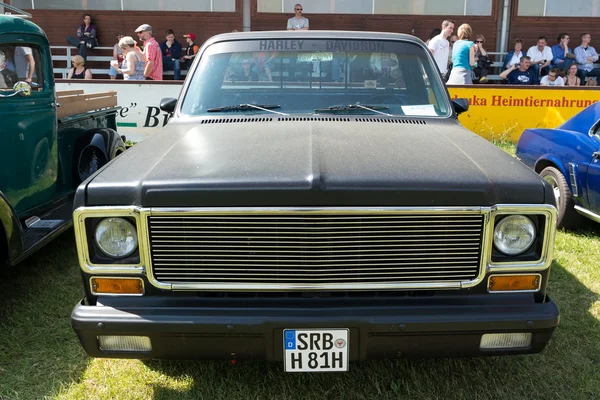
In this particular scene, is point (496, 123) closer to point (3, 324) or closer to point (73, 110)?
point (73, 110)

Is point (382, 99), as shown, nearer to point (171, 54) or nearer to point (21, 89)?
point (21, 89)

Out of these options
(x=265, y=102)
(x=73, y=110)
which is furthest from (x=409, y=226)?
(x=73, y=110)

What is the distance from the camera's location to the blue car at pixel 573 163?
16.2ft

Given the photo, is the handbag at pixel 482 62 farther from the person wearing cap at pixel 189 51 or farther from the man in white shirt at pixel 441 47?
the person wearing cap at pixel 189 51

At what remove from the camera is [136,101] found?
9.88 m

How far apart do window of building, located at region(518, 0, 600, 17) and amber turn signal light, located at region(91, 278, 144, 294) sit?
16246mm

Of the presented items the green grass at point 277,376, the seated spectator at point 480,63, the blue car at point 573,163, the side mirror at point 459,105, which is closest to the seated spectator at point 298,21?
the seated spectator at point 480,63

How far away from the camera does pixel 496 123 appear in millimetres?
10375

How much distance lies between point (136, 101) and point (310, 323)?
8262mm

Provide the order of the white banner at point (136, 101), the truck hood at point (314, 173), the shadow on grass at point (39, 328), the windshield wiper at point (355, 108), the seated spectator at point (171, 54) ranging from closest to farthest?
the truck hood at point (314, 173), the shadow on grass at point (39, 328), the windshield wiper at point (355, 108), the white banner at point (136, 101), the seated spectator at point (171, 54)

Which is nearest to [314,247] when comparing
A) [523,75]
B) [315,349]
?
[315,349]

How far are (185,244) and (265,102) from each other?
1503mm

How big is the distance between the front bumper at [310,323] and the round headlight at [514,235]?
0.73 feet

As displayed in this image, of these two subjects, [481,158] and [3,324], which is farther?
[3,324]
